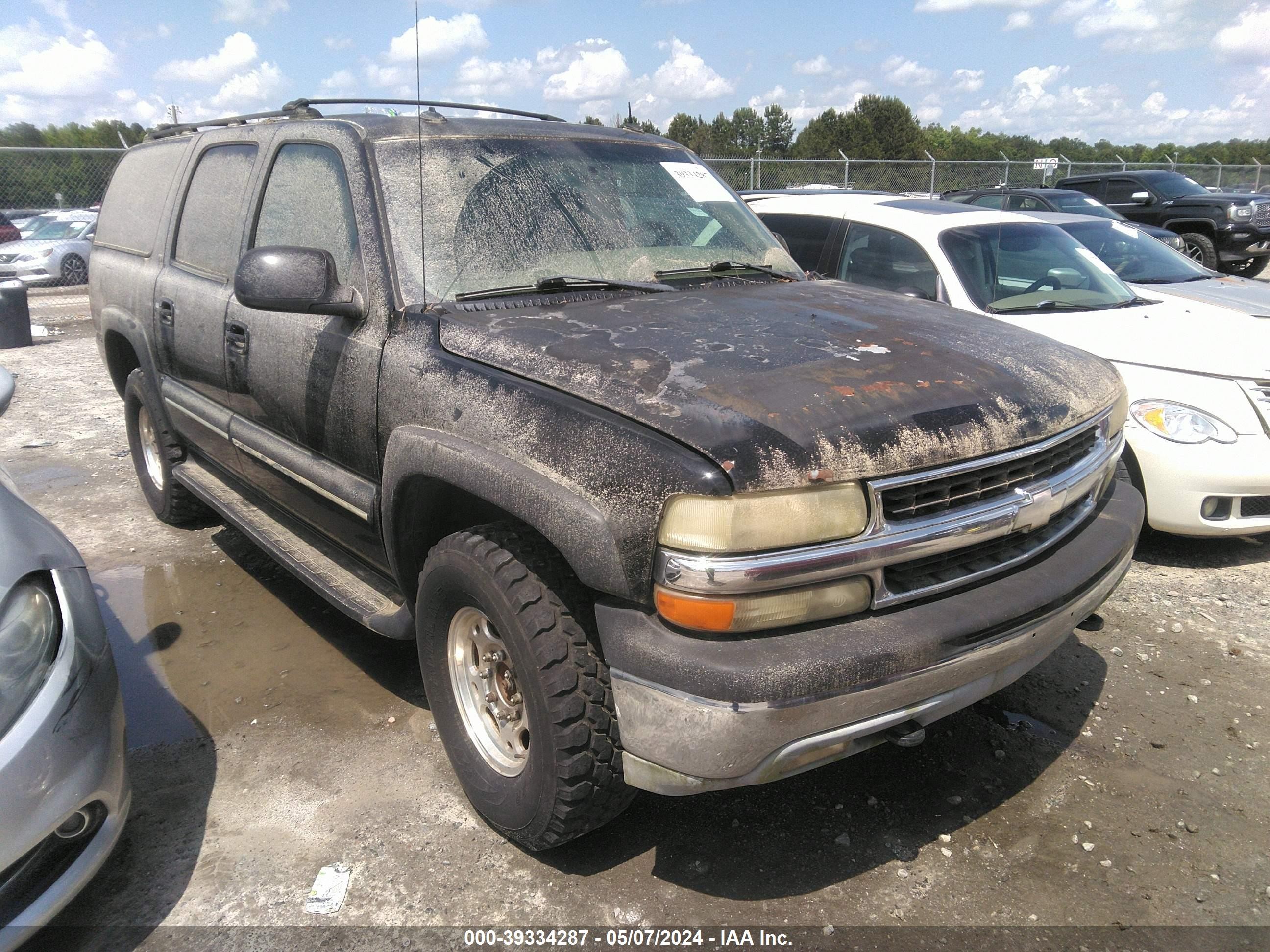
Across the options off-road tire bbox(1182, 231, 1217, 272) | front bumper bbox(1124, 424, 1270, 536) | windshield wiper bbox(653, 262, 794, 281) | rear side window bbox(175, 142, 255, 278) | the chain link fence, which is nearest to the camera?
windshield wiper bbox(653, 262, 794, 281)

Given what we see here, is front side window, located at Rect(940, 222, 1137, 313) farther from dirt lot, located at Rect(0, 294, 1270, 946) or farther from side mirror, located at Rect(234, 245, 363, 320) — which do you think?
side mirror, located at Rect(234, 245, 363, 320)

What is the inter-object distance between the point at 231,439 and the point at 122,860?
1.80 metres

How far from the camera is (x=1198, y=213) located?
14.2m

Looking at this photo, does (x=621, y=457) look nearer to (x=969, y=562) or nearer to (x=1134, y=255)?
(x=969, y=562)

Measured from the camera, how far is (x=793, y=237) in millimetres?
6402

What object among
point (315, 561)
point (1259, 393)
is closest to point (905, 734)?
point (315, 561)

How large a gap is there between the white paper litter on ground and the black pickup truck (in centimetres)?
1461

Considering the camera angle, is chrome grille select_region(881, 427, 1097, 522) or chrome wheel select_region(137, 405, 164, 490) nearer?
chrome grille select_region(881, 427, 1097, 522)

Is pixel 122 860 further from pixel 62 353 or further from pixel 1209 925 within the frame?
pixel 62 353

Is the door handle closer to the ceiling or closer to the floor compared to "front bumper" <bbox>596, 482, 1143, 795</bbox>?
closer to the ceiling

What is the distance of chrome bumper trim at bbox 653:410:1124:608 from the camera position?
200 centimetres

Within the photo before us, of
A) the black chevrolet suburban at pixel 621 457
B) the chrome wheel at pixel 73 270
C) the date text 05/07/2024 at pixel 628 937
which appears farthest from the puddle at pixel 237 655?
the chrome wheel at pixel 73 270

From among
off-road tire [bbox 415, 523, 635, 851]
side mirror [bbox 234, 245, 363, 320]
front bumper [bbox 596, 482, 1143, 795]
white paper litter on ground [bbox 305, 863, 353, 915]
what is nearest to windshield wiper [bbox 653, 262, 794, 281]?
side mirror [bbox 234, 245, 363, 320]

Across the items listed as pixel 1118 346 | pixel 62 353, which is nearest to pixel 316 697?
pixel 1118 346
